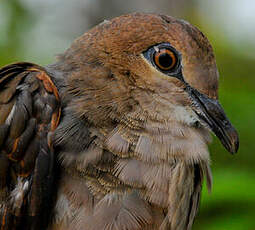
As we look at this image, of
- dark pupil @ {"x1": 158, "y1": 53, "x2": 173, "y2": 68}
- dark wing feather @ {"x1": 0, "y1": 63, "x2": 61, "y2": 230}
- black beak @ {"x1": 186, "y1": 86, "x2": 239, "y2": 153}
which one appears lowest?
dark wing feather @ {"x1": 0, "y1": 63, "x2": 61, "y2": 230}

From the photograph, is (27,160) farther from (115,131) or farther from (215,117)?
(215,117)

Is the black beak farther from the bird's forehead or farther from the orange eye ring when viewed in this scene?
the orange eye ring

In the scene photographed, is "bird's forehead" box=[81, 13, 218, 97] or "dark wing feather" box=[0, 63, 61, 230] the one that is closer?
"dark wing feather" box=[0, 63, 61, 230]

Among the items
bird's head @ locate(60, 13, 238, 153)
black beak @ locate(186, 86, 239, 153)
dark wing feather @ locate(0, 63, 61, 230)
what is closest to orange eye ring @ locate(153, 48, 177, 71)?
bird's head @ locate(60, 13, 238, 153)

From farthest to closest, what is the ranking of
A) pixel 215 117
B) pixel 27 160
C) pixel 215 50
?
pixel 215 50 < pixel 215 117 < pixel 27 160

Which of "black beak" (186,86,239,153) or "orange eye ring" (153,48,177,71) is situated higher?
"orange eye ring" (153,48,177,71)

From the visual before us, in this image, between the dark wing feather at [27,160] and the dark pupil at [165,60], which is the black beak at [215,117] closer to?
the dark pupil at [165,60]

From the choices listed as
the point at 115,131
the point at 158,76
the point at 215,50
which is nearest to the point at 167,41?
the point at 158,76

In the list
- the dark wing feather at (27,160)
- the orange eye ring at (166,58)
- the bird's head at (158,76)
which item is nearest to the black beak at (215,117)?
the bird's head at (158,76)
